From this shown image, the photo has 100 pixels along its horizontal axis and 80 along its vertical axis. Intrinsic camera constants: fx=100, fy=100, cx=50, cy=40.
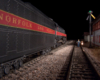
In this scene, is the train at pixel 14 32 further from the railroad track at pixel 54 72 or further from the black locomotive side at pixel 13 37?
the railroad track at pixel 54 72

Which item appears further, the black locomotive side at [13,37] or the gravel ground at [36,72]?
the gravel ground at [36,72]

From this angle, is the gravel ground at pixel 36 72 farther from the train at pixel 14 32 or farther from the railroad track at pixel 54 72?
the train at pixel 14 32

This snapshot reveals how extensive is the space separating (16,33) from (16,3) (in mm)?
1529

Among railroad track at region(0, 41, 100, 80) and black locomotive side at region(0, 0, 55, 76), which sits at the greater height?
black locomotive side at region(0, 0, 55, 76)

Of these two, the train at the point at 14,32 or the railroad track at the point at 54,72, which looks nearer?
the train at the point at 14,32

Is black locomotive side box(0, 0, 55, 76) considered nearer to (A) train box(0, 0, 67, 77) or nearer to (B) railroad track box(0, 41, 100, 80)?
(A) train box(0, 0, 67, 77)

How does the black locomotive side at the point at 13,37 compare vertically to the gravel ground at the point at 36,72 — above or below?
above

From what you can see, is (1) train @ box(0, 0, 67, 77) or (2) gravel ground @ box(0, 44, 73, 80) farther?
(2) gravel ground @ box(0, 44, 73, 80)

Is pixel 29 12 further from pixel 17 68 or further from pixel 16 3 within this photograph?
pixel 17 68

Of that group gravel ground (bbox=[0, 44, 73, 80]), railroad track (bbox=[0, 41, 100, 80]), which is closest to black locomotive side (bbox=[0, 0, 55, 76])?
gravel ground (bbox=[0, 44, 73, 80])

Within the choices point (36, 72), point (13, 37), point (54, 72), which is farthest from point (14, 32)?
point (54, 72)

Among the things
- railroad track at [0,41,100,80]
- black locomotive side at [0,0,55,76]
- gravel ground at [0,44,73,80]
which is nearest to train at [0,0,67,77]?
black locomotive side at [0,0,55,76]

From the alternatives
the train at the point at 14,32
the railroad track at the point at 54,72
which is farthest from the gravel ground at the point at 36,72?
the train at the point at 14,32

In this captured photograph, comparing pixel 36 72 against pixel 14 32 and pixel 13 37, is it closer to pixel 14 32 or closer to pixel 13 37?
pixel 13 37
